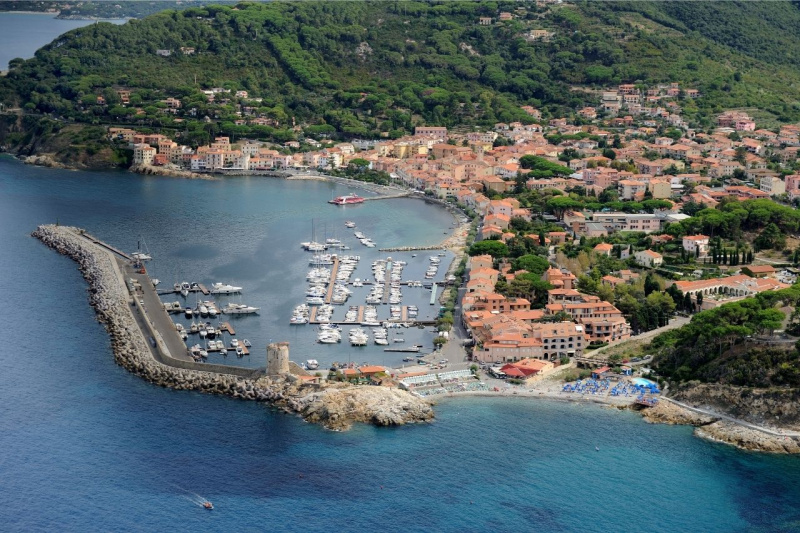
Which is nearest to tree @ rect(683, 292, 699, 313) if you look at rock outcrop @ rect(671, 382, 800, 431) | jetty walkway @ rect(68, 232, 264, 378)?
rock outcrop @ rect(671, 382, 800, 431)

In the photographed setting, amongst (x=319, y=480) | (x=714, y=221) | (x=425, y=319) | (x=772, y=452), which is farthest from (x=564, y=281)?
(x=319, y=480)

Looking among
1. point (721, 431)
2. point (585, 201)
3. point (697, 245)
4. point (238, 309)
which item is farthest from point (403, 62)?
point (721, 431)

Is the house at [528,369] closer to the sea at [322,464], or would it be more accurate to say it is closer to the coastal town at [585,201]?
the coastal town at [585,201]

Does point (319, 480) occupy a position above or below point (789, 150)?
below

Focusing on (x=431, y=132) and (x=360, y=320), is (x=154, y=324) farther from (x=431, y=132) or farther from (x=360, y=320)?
(x=431, y=132)

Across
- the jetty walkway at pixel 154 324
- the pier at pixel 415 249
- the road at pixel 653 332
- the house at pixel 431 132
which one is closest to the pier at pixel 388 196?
the house at pixel 431 132

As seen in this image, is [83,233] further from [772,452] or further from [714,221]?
[772,452]

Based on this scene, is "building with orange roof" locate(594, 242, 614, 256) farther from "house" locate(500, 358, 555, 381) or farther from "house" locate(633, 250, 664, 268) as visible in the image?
"house" locate(500, 358, 555, 381)
